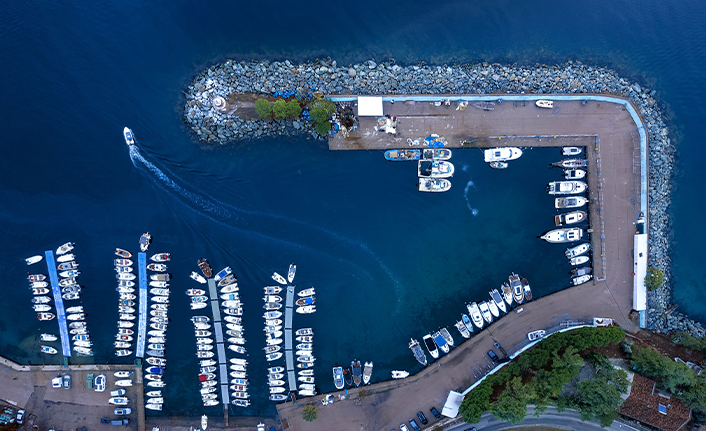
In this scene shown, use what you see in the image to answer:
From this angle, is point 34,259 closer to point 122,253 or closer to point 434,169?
point 122,253

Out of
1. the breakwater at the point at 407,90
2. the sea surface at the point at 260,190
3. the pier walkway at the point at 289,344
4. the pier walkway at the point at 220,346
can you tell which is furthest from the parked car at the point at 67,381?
the breakwater at the point at 407,90

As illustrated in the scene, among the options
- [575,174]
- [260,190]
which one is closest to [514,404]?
[575,174]

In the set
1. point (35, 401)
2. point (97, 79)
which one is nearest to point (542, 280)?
point (97, 79)

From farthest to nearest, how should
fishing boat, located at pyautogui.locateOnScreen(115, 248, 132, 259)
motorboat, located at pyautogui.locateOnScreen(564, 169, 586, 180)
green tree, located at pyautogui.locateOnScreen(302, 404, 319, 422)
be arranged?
1. fishing boat, located at pyautogui.locateOnScreen(115, 248, 132, 259)
2. motorboat, located at pyautogui.locateOnScreen(564, 169, 586, 180)
3. green tree, located at pyautogui.locateOnScreen(302, 404, 319, 422)

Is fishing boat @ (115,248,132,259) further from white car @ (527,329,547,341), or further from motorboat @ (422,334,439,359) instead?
white car @ (527,329,547,341)

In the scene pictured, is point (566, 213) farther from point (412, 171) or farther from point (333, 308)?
point (333, 308)

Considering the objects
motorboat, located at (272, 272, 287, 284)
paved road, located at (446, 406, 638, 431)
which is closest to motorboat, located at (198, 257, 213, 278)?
motorboat, located at (272, 272, 287, 284)
